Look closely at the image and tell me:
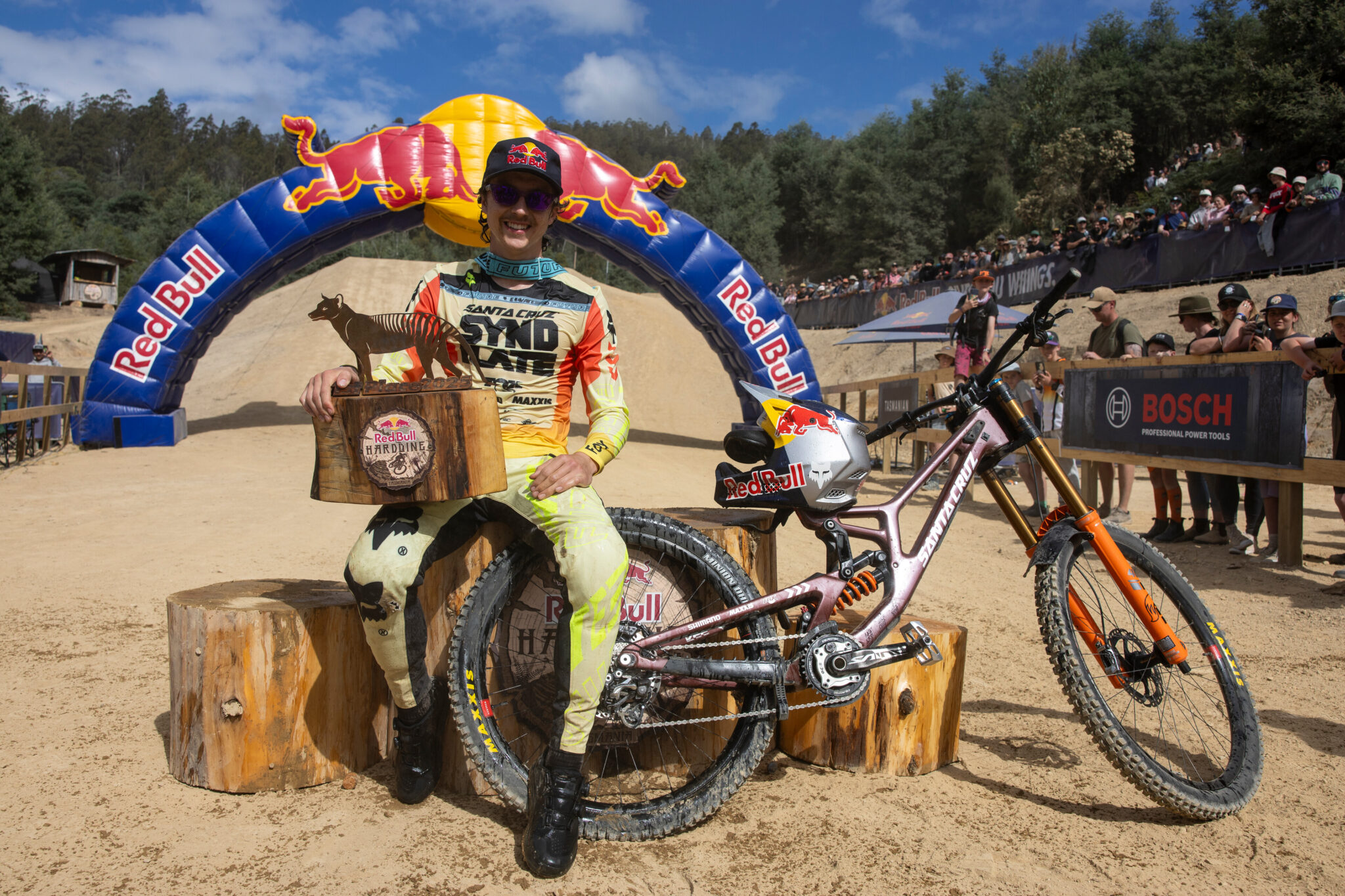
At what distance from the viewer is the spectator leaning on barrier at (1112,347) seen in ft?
24.9

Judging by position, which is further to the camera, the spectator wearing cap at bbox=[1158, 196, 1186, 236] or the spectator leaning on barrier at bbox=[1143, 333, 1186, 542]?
the spectator wearing cap at bbox=[1158, 196, 1186, 236]

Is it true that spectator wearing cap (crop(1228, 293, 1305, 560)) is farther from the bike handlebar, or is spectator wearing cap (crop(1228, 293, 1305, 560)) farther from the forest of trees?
the forest of trees

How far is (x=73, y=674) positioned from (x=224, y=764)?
62.3 inches

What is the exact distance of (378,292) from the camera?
25.0 meters

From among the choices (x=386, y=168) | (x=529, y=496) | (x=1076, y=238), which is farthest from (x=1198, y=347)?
(x=1076, y=238)

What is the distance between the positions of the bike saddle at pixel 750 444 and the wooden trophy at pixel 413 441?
31.6 inches

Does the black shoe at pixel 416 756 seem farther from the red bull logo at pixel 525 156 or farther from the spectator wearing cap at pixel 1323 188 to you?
the spectator wearing cap at pixel 1323 188

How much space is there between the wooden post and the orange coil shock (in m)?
4.99

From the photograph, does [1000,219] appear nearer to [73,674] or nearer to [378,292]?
[378,292]

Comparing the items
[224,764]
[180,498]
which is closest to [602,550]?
[224,764]

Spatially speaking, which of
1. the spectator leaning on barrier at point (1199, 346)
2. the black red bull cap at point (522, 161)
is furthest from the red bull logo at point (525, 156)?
the spectator leaning on barrier at point (1199, 346)

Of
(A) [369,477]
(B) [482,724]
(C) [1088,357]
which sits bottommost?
(B) [482,724]

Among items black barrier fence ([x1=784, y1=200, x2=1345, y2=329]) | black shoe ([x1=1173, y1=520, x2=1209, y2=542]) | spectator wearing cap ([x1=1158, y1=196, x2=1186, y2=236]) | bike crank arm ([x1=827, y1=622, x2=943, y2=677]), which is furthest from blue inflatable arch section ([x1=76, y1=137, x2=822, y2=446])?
spectator wearing cap ([x1=1158, y1=196, x2=1186, y2=236])

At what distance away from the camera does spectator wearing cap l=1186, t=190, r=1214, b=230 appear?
57.8 ft
